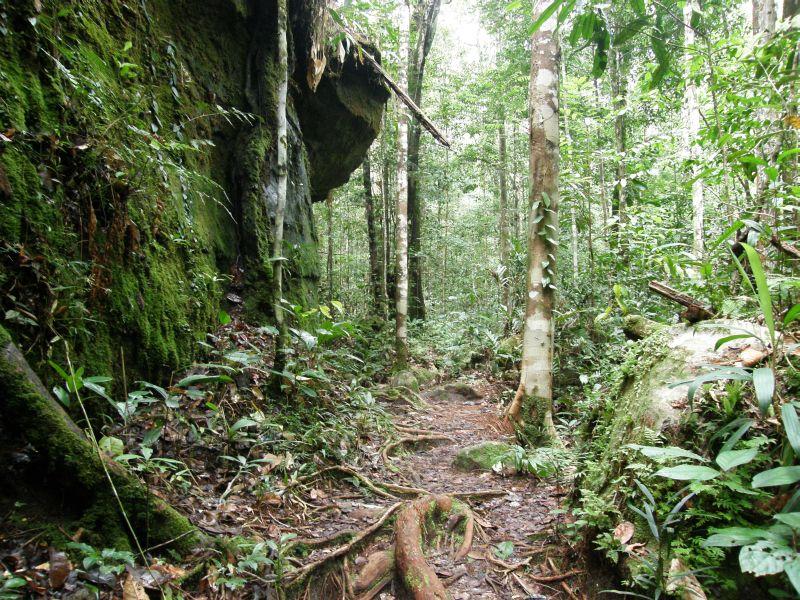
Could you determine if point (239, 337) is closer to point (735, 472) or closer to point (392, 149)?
point (735, 472)

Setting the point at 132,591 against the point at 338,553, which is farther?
the point at 338,553

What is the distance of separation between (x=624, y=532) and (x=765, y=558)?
0.98 m

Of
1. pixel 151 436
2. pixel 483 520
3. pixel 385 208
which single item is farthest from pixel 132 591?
pixel 385 208

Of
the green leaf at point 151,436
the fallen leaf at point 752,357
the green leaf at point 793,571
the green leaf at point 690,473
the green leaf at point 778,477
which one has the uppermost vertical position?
the fallen leaf at point 752,357

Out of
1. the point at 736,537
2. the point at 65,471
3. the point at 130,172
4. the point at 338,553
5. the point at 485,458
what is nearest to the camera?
the point at 736,537

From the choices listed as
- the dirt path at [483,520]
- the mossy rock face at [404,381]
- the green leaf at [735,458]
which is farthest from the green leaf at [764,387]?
the mossy rock face at [404,381]

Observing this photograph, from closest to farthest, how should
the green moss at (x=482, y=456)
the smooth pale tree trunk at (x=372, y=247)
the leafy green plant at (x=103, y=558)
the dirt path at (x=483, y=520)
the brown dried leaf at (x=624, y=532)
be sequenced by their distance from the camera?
1. the leafy green plant at (x=103, y=558)
2. the brown dried leaf at (x=624, y=532)
3. the dirt path at (x=483, y=520)
4. the green moss at (x=482, y=456)
5. the smooth pale tree trunk at (x=372, y=247)

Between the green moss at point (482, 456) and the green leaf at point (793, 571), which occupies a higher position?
the green leaf at point (793, 571)

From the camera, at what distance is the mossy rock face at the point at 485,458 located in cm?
486

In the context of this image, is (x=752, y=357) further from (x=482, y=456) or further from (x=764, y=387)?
(x=482, y=456)

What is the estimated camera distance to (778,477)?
154cm

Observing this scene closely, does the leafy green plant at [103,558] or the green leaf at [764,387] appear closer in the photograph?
the green leaf at [764,387]

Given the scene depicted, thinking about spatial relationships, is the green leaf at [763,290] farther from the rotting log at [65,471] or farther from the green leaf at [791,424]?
the rotting log at [65,471]

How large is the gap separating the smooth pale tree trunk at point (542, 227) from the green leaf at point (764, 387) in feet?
12.2
